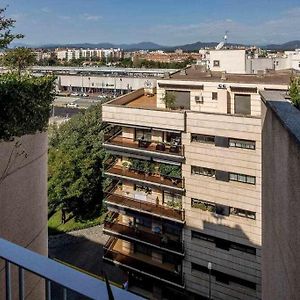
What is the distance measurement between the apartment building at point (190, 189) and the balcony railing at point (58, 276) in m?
11.8

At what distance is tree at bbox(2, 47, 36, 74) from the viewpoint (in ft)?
22.6

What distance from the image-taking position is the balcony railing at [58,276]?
1.33 meters

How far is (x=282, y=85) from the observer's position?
14352mm

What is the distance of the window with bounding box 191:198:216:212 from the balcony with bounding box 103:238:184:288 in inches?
105

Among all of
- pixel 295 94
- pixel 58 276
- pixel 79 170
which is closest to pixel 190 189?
pixel 295 94

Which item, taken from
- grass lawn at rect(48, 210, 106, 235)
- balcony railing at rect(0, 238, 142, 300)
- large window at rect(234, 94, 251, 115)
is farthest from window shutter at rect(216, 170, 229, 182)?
balcony railing at rect(0, 238, 142, 300)

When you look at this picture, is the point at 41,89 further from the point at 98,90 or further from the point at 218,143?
the point at 98,90

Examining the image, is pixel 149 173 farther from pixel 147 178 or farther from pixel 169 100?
pixel 169 100

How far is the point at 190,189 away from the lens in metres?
15.1

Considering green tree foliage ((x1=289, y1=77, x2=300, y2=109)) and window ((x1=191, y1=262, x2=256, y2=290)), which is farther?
window ((x1=191, y1=262, x2=256, y2=290))

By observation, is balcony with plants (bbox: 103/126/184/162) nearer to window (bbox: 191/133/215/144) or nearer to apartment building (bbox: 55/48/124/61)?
window (bbox: 191/133/215/144)

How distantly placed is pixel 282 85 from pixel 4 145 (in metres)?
11.2

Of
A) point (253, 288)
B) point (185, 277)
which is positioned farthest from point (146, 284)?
point (253, 288)

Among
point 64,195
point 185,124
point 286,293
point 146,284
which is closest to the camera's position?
point 286,293
